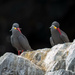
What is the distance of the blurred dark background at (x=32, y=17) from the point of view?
1716 cm

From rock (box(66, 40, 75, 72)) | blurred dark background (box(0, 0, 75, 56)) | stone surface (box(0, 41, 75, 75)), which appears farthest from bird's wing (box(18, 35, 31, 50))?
blurred dark background (box(0, 0, 75, 56))

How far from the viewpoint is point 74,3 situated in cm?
1691

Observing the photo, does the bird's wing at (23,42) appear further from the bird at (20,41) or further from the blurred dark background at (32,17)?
the blurred dark background at (32,17)

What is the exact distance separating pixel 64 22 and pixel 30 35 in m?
2.53

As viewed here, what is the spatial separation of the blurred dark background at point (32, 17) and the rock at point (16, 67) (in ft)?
30.6

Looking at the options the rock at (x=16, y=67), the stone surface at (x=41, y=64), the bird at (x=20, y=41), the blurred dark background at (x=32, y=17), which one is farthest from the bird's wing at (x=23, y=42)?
the blurred dark background at (x=32, y=17)

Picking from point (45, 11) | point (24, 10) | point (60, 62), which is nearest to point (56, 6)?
point (45, 11)

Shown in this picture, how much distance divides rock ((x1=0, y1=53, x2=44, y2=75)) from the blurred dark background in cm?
931

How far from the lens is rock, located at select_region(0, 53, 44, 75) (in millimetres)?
7602

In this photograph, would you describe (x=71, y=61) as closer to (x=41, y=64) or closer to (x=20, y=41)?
(x=41, y=64)

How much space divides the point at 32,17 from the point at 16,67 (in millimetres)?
9867

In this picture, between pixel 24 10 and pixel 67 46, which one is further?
pixel 24 10

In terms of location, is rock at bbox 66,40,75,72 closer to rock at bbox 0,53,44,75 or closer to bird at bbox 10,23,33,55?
rock at bbox 0,53,44,75

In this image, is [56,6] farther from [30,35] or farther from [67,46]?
[67,46]
